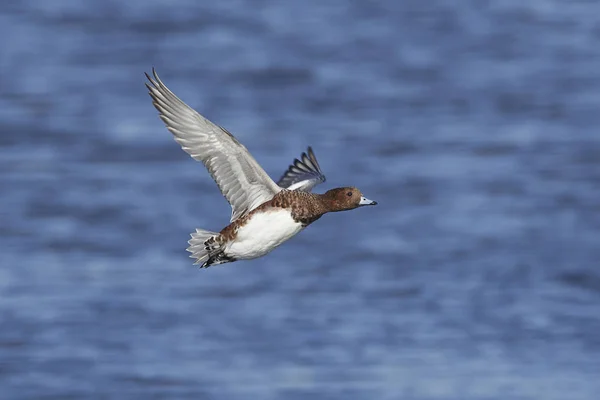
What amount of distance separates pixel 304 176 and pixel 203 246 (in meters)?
1.33

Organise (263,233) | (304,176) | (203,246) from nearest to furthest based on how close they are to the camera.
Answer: (263,233), (203,246), (304,176)

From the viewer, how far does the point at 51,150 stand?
723 inches

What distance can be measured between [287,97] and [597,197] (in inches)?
197

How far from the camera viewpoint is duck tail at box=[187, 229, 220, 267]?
6812 millimetres

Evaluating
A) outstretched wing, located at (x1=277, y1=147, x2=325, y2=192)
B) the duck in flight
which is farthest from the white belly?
outstretched wing, located at (x1=277, y1=147, x2=325, y2=192)

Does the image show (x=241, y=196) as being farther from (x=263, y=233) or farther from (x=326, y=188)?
(x=326, y=188)

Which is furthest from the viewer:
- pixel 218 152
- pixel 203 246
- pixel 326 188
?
pixel 326 188

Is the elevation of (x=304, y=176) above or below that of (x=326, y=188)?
below

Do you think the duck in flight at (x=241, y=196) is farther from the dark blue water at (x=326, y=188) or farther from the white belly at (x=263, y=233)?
the dark blue water at (x=326, y=188)

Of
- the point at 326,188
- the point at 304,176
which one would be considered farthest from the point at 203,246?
the point at 326,188

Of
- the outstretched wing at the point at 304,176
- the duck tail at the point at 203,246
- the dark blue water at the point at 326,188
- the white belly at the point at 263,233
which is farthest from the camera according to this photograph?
the dark blue water at the point at 326,188

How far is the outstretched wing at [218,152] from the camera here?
6.65 meters

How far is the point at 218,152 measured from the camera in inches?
263

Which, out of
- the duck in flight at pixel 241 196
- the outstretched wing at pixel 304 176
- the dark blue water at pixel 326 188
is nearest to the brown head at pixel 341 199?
the duck in flight at pixel 241 196
